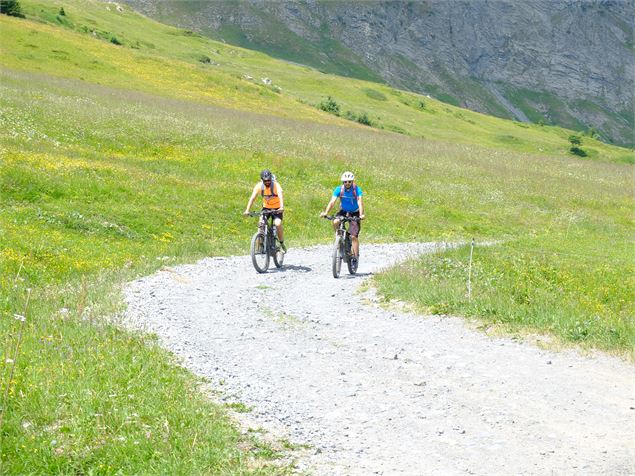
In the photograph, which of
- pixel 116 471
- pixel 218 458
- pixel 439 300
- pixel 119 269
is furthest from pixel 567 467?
pixel 119 269

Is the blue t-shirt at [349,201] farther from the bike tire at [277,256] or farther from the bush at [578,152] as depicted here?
the bush at [578,152]

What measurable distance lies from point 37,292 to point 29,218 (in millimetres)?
8553

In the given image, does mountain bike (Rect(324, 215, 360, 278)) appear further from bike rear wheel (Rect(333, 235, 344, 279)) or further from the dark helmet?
the dark helmet

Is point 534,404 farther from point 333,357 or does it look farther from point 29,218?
→ point 29,218

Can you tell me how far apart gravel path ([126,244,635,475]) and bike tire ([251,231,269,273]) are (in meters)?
3.61

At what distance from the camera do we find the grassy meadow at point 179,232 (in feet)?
26.2

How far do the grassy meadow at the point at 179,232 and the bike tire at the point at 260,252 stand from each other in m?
2.56

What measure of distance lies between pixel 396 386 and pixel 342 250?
9.68 meters

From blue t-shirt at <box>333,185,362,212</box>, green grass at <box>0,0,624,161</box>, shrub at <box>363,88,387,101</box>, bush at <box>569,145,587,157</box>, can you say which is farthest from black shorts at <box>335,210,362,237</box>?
shrub at <box>363,88,387,101</box>

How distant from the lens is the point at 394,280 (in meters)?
16.6

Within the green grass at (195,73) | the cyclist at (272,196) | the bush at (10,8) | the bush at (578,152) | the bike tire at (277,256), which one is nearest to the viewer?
the cyclist at (272,196)

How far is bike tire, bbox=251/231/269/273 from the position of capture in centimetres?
1964

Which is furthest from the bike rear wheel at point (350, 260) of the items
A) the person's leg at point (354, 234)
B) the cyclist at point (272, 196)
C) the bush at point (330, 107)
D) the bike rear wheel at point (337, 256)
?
the bush at point (330, 107)

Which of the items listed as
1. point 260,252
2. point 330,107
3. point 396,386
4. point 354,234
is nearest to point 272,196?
point 260,252
